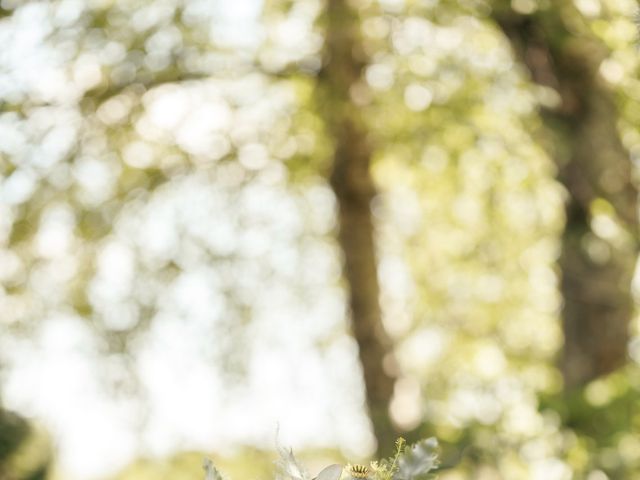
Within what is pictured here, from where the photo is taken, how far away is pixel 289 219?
7617 millimetres

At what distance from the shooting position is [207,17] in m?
5.94

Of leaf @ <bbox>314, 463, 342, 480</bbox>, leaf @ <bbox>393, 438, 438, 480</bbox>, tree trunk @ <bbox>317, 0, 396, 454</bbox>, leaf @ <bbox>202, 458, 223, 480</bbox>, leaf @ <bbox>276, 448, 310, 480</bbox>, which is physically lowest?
tree trunk @ <bbox>317, 0, 396, 454</bbox>

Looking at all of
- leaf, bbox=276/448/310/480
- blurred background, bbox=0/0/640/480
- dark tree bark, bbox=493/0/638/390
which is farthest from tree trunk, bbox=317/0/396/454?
leaf, bbox=276/448/310/480

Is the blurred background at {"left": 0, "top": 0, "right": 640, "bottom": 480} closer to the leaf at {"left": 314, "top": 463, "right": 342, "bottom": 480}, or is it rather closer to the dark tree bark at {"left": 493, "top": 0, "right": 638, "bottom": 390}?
the dark tree bark at {"left": 493, "top": 0, "right": 638, "bottom": 390}

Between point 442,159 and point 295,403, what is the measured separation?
7.73ft

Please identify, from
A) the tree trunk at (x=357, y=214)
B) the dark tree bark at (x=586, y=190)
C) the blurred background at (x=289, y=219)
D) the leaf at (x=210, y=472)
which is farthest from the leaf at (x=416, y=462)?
the tree trunk at (x=357, y=214)

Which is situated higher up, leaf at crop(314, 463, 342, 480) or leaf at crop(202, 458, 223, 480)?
leaf at crop(202, 458, 223, 480)

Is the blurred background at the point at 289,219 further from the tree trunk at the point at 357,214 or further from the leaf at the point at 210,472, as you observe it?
the leaf at the point at 210,472

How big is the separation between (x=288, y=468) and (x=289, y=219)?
5.99m

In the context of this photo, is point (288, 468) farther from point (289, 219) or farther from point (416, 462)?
point (289, 219)

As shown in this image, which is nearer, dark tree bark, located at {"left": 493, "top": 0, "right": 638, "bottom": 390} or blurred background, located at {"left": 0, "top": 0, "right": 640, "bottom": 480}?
blurred background, located at {"left": 0, "top": 0, "right": 640, "bottom": 480}

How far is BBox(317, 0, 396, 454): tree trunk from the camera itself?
247 inches

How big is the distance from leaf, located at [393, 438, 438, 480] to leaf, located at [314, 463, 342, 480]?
0.11m

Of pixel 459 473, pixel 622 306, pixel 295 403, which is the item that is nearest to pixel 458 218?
pixel 295 403
